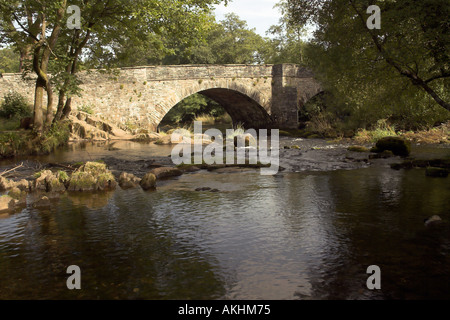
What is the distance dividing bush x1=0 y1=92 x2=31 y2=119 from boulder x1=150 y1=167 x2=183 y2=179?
16500 mm

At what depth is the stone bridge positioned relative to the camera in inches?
1163

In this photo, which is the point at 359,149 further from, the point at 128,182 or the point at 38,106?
the point at 38,106

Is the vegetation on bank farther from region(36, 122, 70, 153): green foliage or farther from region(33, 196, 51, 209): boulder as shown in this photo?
region(33, 196, 51, 209): boulder

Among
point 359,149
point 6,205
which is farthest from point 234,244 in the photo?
point 359,149

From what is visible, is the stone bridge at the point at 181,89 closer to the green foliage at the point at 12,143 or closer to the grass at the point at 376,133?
the green foliage at the point at 12,143

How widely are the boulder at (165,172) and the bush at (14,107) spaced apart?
16.5m

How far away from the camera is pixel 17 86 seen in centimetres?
2745

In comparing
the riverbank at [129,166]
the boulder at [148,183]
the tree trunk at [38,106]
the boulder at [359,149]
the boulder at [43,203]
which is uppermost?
the tree trunk at [38,106]

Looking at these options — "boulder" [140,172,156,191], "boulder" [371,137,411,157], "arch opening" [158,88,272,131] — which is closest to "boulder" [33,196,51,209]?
"boulder" [140,172,156,191]

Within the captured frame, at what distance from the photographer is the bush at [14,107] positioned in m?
26.6

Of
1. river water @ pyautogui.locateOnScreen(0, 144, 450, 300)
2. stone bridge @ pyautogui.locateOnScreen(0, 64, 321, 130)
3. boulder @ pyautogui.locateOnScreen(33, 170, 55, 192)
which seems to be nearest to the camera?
river water @ pyautogui.locateOnScreen(0, 144, 450, 300)

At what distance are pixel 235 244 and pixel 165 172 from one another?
7.34m

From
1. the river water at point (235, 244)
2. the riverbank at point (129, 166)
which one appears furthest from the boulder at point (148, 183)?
the river water at point (235, 244)

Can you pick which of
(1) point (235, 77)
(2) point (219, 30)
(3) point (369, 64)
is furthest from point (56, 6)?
(2) point (219, 30)
